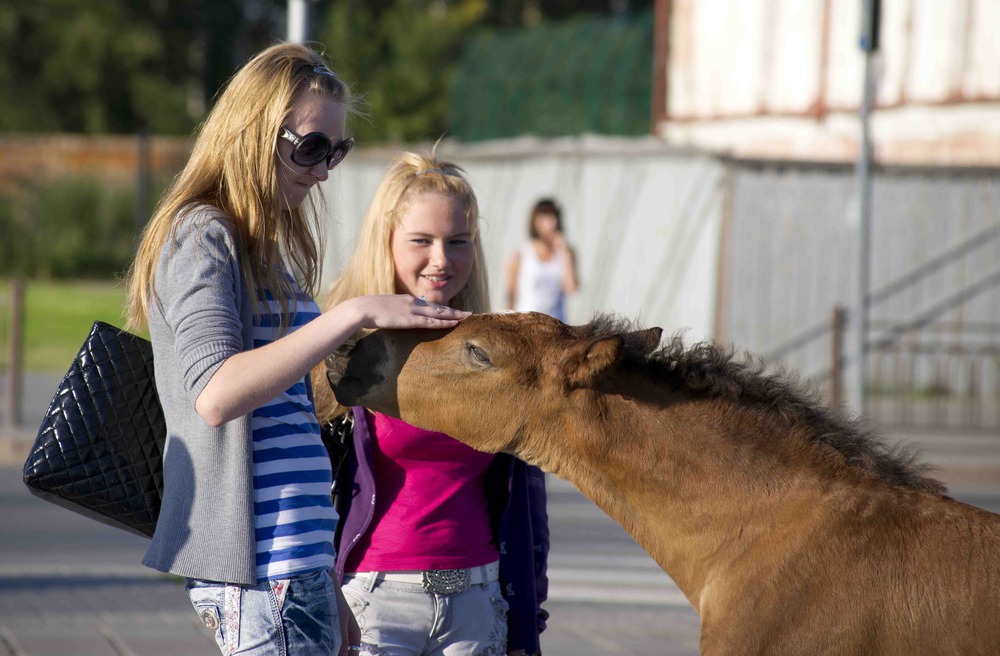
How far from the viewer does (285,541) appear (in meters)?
2.88

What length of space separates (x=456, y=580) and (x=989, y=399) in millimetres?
14398

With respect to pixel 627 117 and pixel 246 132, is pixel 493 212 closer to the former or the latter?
pixel 627 117

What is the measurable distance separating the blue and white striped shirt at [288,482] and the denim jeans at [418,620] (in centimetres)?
50

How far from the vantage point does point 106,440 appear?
9.91ft

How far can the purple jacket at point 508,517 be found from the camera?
11.8 feet

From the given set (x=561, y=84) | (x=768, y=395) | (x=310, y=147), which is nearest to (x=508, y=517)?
(x=768, y=395)

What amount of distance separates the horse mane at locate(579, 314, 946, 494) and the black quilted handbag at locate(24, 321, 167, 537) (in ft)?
3.91

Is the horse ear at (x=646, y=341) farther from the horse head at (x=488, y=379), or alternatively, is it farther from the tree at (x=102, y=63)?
the tree at (x=102, y=63)

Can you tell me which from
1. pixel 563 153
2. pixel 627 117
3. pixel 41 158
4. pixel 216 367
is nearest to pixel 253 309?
pixel 216 367

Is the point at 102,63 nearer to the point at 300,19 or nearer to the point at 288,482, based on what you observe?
the point at 300,19

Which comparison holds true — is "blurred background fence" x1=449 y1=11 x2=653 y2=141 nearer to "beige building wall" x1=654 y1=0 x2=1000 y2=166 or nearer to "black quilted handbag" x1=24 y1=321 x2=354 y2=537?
"beige building wall" x1=654 y1=0 x2=1000 y2=166

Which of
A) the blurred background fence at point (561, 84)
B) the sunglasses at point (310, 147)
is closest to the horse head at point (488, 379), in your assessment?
the sunglasses at point (310, 147)

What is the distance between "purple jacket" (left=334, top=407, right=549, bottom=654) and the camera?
3596 mm

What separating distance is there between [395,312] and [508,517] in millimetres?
1007
